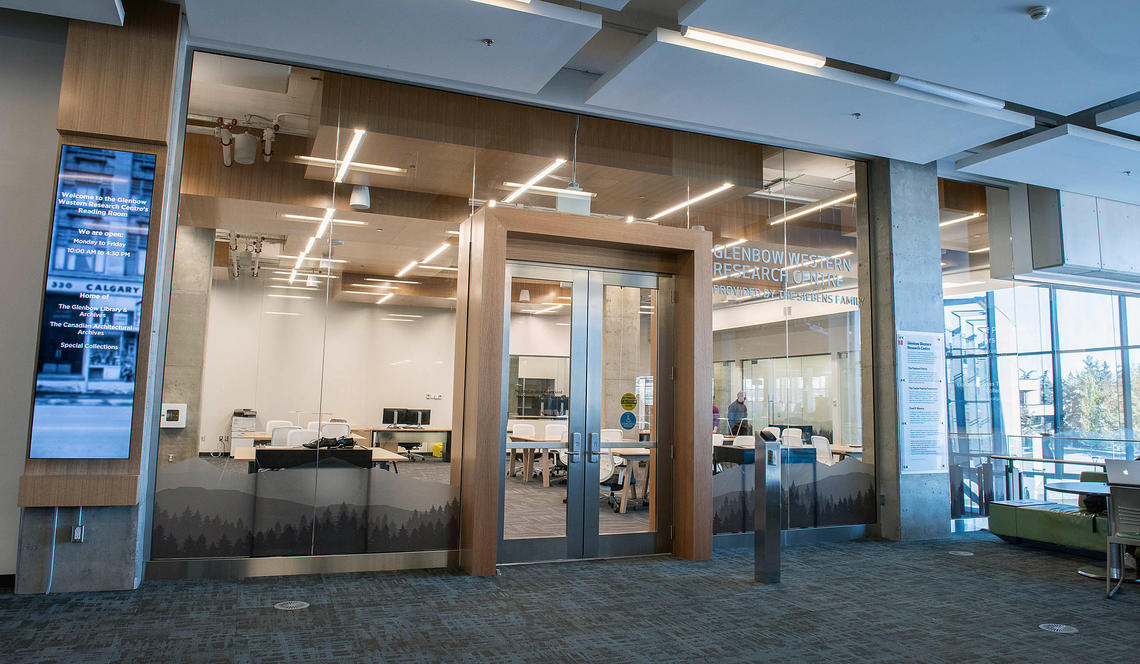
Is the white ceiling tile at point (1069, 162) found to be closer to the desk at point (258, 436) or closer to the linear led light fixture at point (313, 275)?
the linear led light fixture at point (313, 275)

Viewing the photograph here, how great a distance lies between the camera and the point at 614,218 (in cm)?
688

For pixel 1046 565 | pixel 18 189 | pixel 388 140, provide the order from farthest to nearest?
pixel 1046 565 < pixel 388 140 < pixel 18 189

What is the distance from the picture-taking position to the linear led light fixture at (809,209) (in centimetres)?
785

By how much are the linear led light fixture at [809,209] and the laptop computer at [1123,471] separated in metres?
3.65

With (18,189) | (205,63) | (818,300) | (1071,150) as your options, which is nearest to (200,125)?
(205,63)

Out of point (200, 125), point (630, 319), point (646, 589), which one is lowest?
point (646, 589)

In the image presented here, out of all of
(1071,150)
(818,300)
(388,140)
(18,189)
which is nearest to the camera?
(18,189)

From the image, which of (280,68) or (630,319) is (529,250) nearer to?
(630,319)

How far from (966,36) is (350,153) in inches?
192

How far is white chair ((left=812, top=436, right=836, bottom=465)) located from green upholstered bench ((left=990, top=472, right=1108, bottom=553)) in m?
1.96

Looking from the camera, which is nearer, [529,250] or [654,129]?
[529,250]

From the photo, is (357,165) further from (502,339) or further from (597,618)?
(597,618)

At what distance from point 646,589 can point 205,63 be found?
552 centimetres

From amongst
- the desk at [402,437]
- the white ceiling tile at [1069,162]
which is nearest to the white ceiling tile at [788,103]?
the white ceiling tile at [1069,162]
